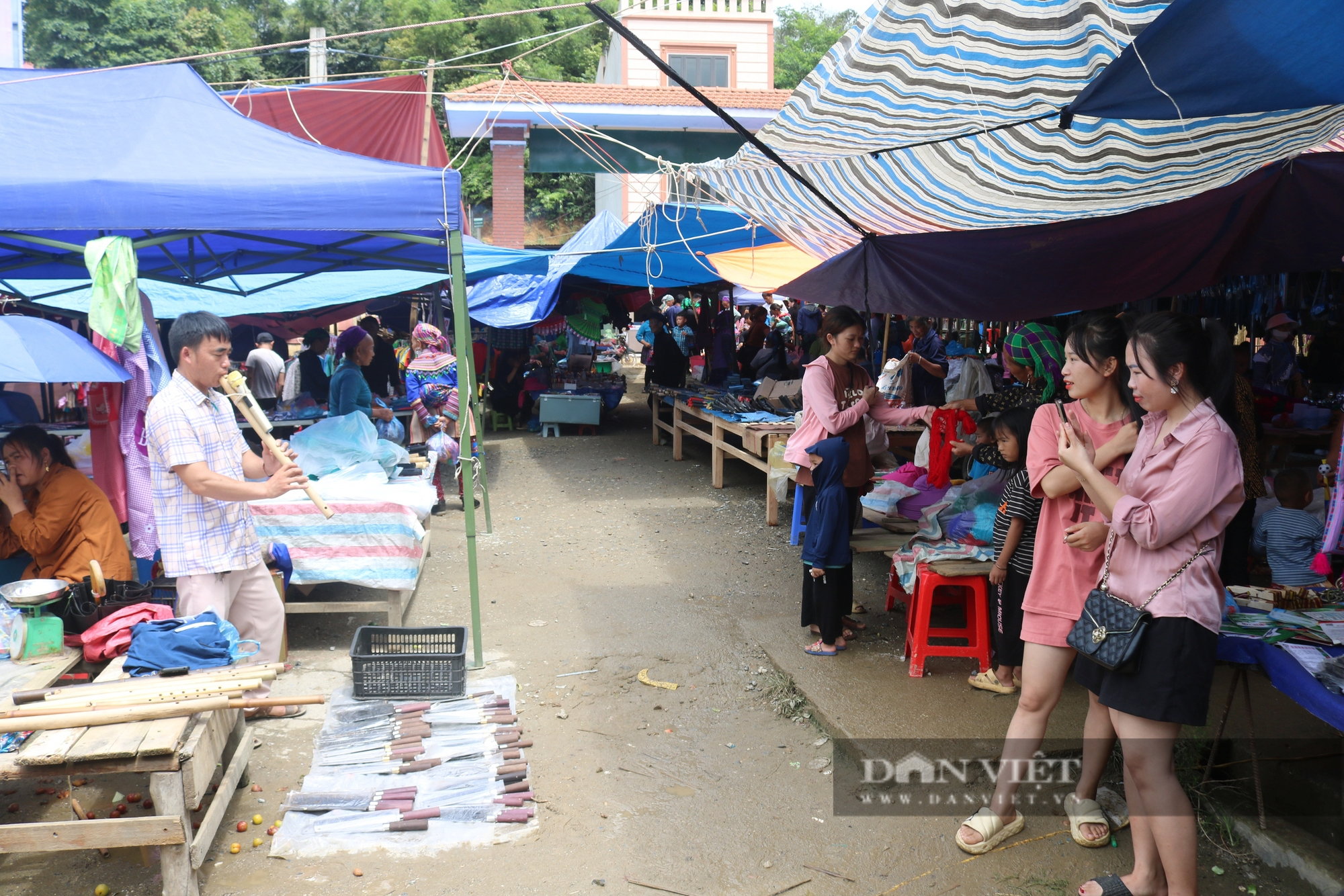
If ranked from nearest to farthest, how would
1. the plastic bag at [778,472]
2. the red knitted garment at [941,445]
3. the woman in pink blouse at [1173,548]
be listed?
1. the woman in pink blouse at [1173,548]
2. the red knitted garment at [941,445]
3. the plastic bag at [778,472]

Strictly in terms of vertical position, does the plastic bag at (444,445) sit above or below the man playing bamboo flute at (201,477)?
below

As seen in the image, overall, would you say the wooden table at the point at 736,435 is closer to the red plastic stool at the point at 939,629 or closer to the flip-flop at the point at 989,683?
the red plastic stool at the point at 939,629

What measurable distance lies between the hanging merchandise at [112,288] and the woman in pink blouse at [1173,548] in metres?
4.20

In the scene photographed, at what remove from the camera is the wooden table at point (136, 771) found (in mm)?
2691

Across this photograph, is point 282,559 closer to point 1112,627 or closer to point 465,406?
point 465,406

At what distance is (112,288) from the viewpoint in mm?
4262

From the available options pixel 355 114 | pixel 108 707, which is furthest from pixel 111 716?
pixel 355 114

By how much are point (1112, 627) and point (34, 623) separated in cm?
398

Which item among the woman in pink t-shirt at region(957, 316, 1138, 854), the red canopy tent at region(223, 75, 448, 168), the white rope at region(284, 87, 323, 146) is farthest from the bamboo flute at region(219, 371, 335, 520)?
the red canopy tent at region(223, 75, 448, 168)

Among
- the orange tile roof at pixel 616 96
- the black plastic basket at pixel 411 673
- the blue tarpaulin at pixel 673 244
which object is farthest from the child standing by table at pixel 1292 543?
the orange tile roof at pixel 616 96

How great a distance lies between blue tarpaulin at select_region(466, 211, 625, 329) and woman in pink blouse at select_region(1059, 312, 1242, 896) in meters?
9.06

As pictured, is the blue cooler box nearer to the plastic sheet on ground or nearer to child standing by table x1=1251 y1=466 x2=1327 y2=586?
child standing by table x1=1251 y1=466 x2=1327 y2=586

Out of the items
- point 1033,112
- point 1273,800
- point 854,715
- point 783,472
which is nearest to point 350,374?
point 783,472

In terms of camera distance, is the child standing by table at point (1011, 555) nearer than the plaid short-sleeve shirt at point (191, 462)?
No
